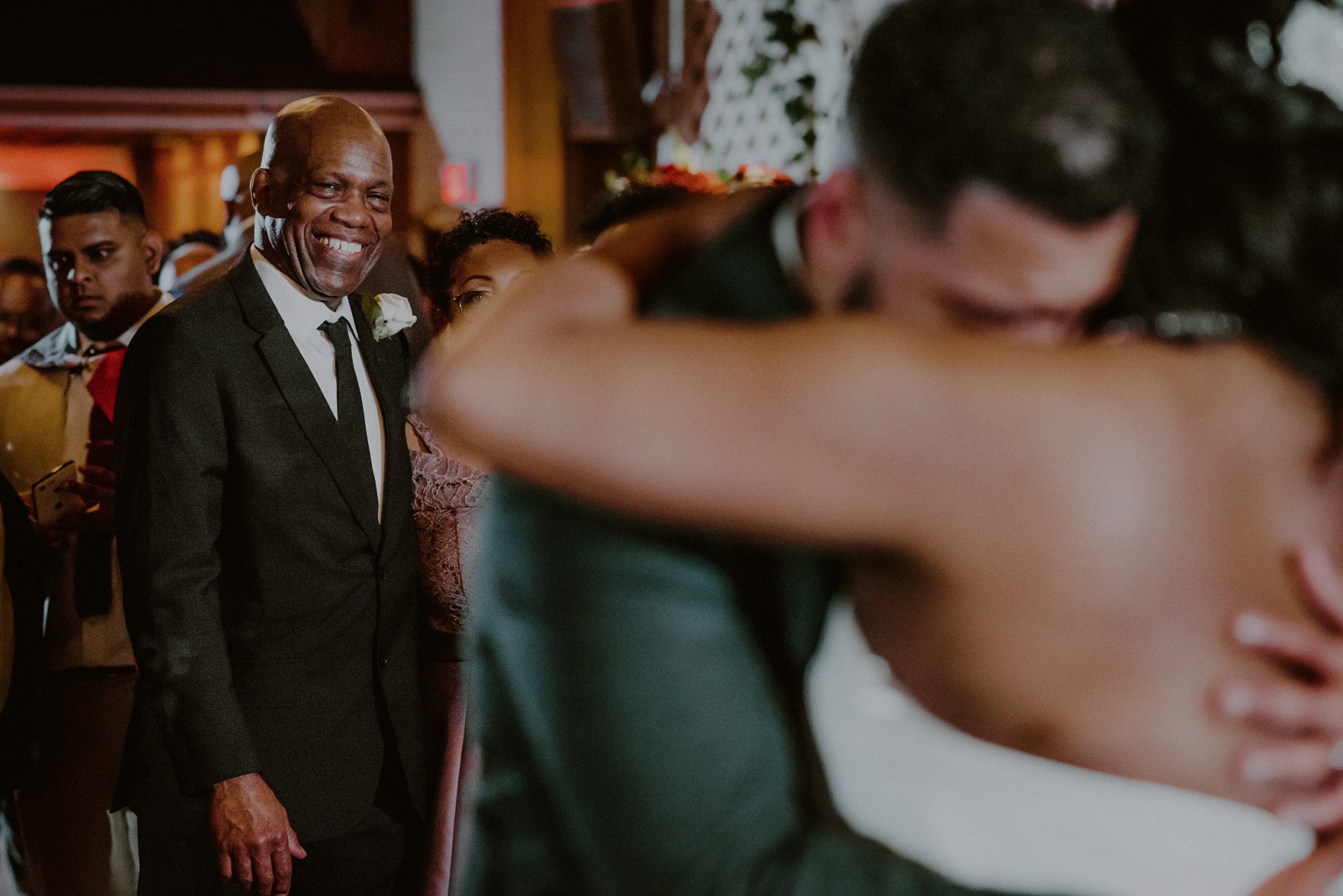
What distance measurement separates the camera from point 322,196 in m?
2.39

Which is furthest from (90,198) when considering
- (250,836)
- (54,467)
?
(250,836)

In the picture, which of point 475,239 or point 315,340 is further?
point 475,239

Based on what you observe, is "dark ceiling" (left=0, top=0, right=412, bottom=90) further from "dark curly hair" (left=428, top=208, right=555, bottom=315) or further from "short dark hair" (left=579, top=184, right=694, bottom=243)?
"short dark hair" (left=579, top=184, right=694, bottom=243)

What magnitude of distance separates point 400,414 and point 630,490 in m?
1.66

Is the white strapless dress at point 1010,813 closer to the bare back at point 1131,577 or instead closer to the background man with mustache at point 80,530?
the bare back at point 1131,577

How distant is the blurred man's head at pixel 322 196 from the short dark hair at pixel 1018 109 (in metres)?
1.67

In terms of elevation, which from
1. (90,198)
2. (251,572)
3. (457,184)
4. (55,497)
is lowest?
(55,497)

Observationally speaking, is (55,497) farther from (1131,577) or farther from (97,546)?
(1131,577)

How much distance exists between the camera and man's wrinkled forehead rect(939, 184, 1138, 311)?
0.91m

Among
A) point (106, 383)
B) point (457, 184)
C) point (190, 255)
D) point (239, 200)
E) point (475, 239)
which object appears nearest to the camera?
point (475, 239)

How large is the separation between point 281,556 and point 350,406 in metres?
0.33

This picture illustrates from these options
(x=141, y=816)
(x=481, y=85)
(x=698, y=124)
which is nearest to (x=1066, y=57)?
(x=141, y=816)

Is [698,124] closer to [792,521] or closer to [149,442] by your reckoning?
[149,442]

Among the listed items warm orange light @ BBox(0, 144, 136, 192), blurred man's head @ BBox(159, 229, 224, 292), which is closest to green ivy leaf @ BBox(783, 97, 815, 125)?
blurred man's head @ BBox(159, 229, 224, 292)
